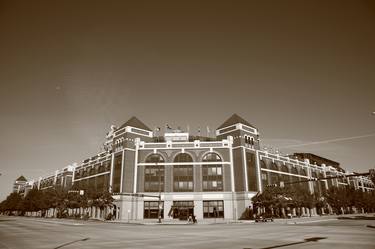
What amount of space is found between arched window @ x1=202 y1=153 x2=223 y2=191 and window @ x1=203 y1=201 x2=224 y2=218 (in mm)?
2918

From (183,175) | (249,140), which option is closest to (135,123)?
(183,175)

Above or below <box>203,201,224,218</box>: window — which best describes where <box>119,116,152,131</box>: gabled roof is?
above

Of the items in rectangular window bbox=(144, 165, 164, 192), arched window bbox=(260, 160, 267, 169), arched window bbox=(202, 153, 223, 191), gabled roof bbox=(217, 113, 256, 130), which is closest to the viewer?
arched window bbox=(202, 153, 223, 191)

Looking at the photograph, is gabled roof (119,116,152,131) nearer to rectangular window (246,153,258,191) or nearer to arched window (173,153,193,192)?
arched window (173,153,193,192)

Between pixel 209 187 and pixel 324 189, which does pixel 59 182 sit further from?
pixel 324 189

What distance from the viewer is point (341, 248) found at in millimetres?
15117

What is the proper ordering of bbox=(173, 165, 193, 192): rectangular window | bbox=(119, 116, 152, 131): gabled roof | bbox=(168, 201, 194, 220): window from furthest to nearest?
bbox=(119, 116, 152, 131): gabled roof < bbox=(173, 165, 193, 192): rectangular window < bbox=(168, 201, 194, 220): window

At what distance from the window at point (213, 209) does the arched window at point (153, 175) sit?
10.2 metres

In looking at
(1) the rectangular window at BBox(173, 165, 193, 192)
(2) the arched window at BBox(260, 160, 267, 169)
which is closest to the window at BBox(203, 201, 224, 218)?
(1) the rectangular window at BBox(173, 165, 193, 192)

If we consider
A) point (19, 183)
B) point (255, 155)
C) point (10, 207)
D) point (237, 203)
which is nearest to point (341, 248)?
point (237, 203)

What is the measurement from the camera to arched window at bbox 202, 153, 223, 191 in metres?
63.5

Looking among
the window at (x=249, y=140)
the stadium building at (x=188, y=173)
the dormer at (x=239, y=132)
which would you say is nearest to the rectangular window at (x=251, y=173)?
the stadium building at (x=188, y=173)

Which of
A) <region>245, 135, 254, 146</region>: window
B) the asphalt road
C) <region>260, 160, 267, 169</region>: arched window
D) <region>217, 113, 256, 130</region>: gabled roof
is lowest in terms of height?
the asphalt road

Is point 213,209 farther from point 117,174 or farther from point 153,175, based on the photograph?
point 117,174
